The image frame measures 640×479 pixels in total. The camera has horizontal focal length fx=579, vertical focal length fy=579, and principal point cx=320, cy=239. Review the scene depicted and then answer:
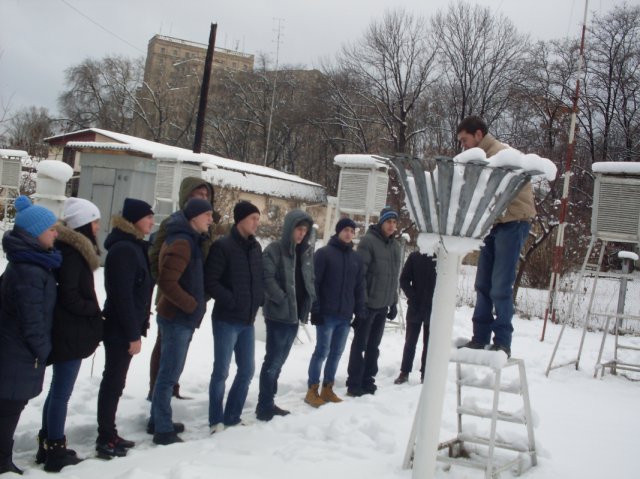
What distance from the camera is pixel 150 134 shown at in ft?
147

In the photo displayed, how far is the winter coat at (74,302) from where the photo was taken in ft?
13.6

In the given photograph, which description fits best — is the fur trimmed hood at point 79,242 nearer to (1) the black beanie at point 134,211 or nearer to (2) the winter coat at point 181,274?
(1) the black beanie at point 134,211

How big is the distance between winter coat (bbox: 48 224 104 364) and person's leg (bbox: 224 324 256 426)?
1356 millimetres

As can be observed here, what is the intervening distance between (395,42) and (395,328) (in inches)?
924

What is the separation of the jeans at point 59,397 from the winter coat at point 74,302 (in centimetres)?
10

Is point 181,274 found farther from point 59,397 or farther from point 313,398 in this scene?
point 313,398

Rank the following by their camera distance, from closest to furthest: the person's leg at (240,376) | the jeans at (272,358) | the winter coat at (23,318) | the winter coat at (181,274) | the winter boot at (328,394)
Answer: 1. the winter coat at (23,318)
2. the winter coat at (181,274)
3. the person's leg at (240,376)
4. the jeans at (272,358)
5. the winter boot at (328,394)

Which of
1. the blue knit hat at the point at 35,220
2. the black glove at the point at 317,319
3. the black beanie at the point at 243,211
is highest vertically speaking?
the black beanie at the point at 243,211

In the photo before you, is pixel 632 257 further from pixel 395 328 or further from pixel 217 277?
pixel 217 277

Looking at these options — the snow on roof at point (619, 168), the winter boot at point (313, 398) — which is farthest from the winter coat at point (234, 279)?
the snow on roof at point (619, 168)

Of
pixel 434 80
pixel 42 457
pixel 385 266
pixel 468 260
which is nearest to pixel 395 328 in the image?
pixel 385 266

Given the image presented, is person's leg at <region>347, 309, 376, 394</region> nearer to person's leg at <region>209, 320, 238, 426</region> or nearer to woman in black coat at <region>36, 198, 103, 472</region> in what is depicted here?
person's leg at <region>209, 320, 238, 426</region>

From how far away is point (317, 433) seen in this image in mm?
4922

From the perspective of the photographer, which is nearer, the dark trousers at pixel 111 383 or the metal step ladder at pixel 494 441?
the metal step ladder at pixel 494 441
